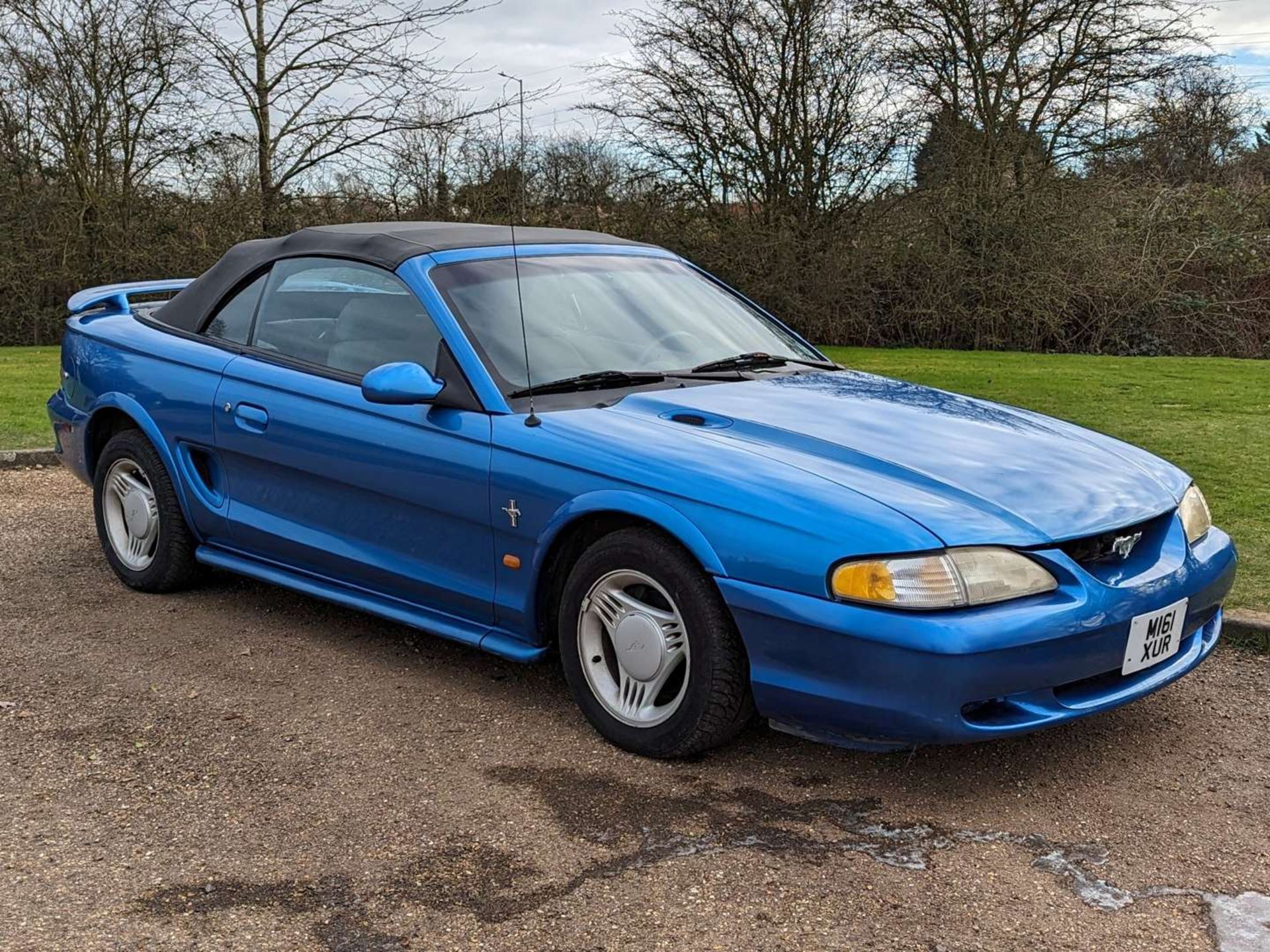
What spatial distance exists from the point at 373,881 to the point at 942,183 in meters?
17.2

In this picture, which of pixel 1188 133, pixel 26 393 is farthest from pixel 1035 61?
pixel 26 393

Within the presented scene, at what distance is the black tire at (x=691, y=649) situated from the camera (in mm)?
3604

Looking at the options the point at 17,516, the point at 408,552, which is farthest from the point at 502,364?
the point at 17,516

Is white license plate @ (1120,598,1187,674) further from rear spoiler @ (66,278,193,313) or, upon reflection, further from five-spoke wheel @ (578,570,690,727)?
rear spoiler @ (66,278,193,313)

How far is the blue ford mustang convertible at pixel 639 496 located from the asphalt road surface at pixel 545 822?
0.27 meters

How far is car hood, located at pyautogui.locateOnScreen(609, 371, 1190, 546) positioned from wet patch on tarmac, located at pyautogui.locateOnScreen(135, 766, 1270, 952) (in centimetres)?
79

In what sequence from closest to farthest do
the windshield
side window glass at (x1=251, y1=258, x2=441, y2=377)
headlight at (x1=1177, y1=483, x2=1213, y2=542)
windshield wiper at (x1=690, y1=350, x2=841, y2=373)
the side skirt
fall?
headlight at (x1=1177, y1=483, x2=1213, y2=542) < the side skirt < the windshield < side window glass at (x1=251, y1=258, x2=441, y2=377) < windshield wiper at (x1=690, y1=350, x2=841, y2=373)

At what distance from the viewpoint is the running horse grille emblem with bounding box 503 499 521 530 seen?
160 inches

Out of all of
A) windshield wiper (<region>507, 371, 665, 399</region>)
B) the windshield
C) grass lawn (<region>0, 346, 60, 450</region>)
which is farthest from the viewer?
grass lawn (<region>0, 346, 60, 450</region>)

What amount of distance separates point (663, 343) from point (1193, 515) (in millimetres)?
1854

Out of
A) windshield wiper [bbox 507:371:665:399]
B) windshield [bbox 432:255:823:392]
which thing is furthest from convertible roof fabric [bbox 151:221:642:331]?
windshield wiper [bbox 507:371:665:399]

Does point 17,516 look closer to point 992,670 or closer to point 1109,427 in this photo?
point 992,670

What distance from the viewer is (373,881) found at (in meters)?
3.12

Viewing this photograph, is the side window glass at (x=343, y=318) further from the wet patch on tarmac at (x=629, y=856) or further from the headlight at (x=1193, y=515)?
the headlight at (x=1193, y=515)
